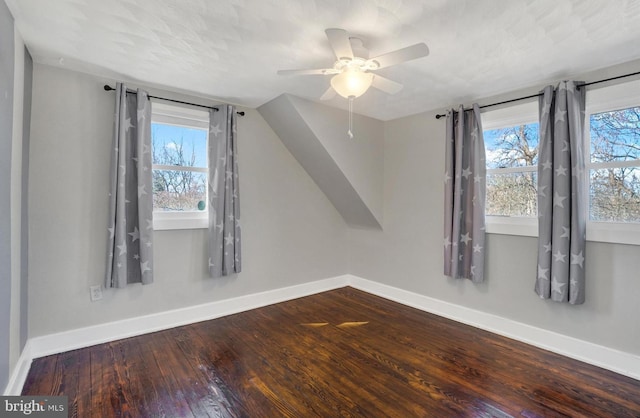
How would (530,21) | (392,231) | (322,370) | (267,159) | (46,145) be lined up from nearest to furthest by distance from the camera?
(530,21), (322,370), (46,145), (267,159), (392,231)

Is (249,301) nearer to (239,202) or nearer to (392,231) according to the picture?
(239,202)

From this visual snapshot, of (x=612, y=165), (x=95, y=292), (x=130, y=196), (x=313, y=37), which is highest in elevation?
(x=313, y=37)

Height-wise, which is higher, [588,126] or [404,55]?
[404,55]

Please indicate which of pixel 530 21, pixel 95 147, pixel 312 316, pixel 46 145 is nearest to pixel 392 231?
pixel 312 316

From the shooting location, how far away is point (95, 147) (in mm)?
2623

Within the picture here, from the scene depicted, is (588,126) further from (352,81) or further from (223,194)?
(223,194)

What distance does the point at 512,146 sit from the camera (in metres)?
3.01

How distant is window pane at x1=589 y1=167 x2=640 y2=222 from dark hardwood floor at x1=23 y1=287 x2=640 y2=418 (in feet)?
3.90

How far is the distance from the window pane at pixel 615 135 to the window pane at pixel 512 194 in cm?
49

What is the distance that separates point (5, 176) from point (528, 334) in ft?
13.1

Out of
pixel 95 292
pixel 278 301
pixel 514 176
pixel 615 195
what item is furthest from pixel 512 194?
pixel 95 292

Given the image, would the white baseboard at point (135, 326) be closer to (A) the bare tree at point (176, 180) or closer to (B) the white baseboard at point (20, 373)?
(B) the white baseboard at point (20, 373)

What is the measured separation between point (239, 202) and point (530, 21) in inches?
110

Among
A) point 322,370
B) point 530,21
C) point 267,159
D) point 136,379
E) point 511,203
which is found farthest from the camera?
point 267,159
